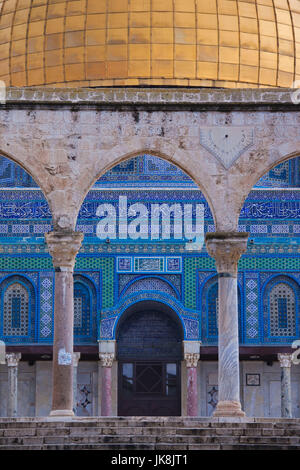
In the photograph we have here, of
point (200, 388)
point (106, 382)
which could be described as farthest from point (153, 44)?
point (200, 388)

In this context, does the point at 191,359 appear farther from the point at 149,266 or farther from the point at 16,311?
the point at 16,311

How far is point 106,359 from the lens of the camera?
2341 cm

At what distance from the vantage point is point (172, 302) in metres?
23.7

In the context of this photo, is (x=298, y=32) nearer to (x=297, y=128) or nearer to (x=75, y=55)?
(x=75, y=55)

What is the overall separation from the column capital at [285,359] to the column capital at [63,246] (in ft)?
25.0

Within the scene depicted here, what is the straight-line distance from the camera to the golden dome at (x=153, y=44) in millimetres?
23406

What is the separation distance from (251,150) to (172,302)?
689 cm

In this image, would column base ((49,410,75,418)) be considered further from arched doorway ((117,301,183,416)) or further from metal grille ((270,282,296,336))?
metal grille ((270,282,296,336))

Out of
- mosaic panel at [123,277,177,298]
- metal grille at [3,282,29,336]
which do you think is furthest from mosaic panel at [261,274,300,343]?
metal grille at [3,282,29,336]

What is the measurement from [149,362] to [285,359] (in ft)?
7.85

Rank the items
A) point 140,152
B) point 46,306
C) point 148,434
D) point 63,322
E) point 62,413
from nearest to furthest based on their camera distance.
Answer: point 148,434
point 62,413
point 63,322
point 140,152
point 46,306

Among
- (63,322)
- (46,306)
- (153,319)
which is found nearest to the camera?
(63,322)
